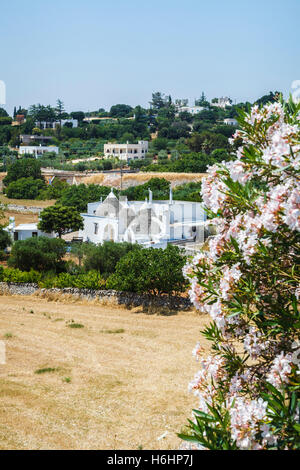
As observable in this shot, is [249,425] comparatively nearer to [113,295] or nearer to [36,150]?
[113,295]

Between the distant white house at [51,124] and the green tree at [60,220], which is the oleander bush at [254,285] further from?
the distant white house at [51,124]

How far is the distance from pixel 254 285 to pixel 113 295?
16.6 metres

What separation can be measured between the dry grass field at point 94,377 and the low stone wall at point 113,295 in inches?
20.9

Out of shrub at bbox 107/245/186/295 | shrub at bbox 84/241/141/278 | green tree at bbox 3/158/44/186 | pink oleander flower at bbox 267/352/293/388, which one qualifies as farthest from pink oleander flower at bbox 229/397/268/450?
green tree at bbox 3/158/44/186

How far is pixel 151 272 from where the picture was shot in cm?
1905

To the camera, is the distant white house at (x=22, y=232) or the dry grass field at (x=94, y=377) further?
the distant white house at (x=22, y=232)

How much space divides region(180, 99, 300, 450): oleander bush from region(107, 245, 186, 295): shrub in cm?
1439

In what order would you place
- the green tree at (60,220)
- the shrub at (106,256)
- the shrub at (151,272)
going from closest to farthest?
the shrub at (151,272) → the shrub at (106,256) → the green tree at (60,220)

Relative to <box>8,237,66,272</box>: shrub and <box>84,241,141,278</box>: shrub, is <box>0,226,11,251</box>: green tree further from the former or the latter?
<box>84,241,141,278</box>: shrub

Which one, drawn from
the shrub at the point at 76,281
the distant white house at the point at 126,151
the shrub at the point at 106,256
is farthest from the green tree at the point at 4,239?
the distant white house at the point at 126,151

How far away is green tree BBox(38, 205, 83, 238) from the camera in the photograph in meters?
31.2

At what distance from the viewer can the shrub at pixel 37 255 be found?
2425 centimetres

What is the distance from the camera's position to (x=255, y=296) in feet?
13.0
